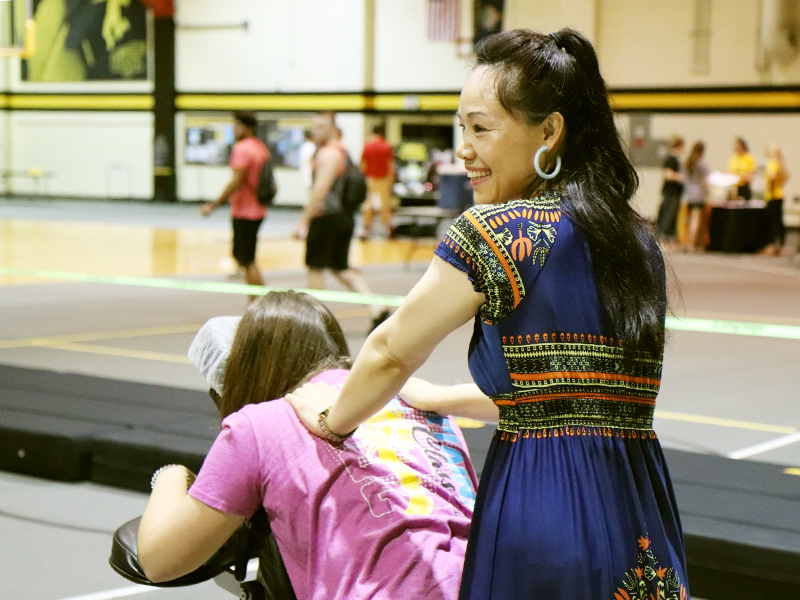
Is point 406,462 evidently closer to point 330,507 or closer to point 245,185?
point 330,507

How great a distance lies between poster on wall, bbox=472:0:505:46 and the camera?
73.7 feet

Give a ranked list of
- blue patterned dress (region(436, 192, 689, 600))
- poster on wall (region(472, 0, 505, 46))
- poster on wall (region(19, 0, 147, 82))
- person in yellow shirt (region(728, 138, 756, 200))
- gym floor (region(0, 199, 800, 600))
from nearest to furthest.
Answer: blue patterned dress (region(436, 192, 689, 600)) → gym floor (region(0, 199, 800, 600)) → person in yellow shirt (region(728, 138, 756, 200)) → poster on wall (region(472, 0, 505, 46)) → poster on wall (region(19, 0, 147, 82))

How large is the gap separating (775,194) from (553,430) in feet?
52.7

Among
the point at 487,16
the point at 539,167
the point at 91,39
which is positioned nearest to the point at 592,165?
the point at 539,167

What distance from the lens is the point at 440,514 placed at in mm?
1862

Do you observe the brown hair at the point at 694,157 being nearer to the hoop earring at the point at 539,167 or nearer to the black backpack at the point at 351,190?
the black backpack at the point at 351,190

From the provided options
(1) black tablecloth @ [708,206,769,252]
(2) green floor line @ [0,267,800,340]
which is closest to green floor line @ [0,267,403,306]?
(2) green floor line @ [0,267,800,340]

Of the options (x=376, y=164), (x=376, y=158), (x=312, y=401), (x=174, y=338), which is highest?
(x=376, y=158)

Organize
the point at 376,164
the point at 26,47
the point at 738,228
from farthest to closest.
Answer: the point at 376,164 → the point at 738,228 → the point at 26,47

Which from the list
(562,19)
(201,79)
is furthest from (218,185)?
(562,19)

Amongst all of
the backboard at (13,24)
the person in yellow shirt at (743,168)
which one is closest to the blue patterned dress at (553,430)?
the backboard at (13,24)

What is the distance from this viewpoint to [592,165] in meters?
1.60

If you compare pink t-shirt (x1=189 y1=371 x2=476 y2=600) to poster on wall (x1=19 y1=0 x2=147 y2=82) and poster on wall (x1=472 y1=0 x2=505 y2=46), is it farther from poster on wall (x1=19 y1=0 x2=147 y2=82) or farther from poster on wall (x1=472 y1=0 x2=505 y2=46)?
poster on wall (x1=19 y1=0 x2=147 y2=82)

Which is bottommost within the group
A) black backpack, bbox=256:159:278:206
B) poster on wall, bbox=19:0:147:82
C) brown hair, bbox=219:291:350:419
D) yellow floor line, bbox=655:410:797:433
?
yellow floor line, bbox=655:410:797:433
